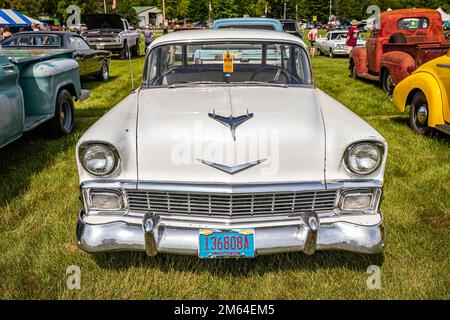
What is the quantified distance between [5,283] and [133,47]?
1787cm

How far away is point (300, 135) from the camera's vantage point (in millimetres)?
2695

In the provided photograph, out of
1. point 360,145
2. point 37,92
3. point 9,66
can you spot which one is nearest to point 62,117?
point 37,92

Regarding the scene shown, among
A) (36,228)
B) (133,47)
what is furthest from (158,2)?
(36,228)

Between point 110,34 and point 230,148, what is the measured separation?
16110 mm

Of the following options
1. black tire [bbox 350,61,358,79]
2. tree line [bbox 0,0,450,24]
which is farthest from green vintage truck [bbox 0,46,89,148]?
tree line [bbox 0,0,450,24]

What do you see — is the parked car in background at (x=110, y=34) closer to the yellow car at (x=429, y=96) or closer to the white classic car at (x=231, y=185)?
the yellow car at (x=429, y=96)

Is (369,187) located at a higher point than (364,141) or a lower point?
lower

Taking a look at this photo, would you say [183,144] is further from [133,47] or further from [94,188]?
[133,47]

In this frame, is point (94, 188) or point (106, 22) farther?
point (106, 22)

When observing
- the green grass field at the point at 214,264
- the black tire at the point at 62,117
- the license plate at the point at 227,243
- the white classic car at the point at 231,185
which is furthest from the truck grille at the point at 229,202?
the black tire at the point at 62,117

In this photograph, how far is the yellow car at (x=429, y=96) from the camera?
5531mm

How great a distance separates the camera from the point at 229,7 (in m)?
67.8

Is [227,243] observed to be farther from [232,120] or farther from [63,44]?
[63,44]
